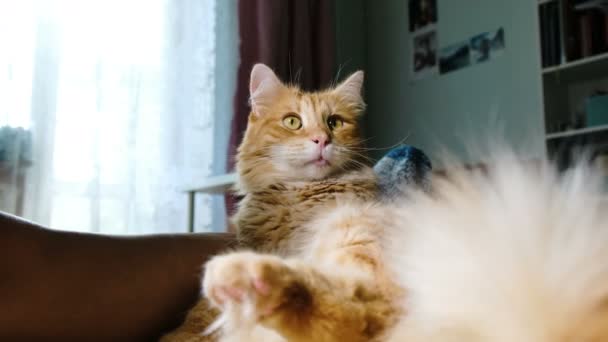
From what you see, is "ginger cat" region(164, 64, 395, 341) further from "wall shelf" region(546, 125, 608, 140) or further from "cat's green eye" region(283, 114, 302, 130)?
"wall shelf" region(546, 125, 608, 140)

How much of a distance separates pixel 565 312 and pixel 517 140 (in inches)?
93.5

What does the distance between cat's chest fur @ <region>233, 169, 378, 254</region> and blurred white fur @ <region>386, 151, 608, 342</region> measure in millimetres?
346

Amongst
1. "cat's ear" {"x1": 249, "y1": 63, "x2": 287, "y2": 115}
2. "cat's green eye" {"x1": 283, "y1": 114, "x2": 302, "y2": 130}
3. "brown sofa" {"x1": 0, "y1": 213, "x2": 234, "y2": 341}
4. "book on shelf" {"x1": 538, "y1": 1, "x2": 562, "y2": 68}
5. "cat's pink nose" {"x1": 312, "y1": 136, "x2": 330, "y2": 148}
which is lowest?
"brown sofa" {"x1": 0, "y1": 213, "x2": 234, "y2": 341}

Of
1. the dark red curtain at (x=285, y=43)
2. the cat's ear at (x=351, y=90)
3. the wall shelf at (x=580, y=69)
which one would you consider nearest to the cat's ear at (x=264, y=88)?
the cat's ear at (x=351, y=90)

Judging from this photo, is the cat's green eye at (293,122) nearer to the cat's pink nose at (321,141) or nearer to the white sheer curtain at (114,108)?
the cat's pink nose at (321,141)

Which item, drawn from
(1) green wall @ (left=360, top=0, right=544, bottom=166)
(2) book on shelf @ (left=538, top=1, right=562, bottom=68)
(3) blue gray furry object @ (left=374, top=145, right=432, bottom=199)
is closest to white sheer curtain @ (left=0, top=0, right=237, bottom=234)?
(1) green wall @ (left=360, top=0, right=544, bottom=166)

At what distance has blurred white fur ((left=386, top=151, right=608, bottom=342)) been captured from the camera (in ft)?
1.59

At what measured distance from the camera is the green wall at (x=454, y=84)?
8.93 feet

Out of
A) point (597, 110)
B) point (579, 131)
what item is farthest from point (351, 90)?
point (597, 110)

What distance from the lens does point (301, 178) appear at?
108 cm

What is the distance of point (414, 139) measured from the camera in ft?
10.5

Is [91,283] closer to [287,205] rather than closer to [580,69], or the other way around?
[287,205]

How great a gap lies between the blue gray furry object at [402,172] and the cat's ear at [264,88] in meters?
0.26

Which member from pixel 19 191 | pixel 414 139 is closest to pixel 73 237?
pixel 19 191
